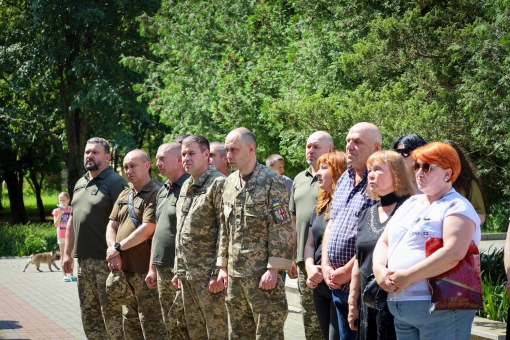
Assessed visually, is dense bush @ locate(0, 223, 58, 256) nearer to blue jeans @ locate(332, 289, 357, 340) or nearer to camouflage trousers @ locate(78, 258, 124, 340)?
camouflage trousers @ locate(78, 258, 124, 340)

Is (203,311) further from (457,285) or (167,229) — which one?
(457,285)

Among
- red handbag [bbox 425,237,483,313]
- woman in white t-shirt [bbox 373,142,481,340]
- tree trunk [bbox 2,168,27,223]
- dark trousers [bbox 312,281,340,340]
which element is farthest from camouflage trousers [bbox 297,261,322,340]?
tree trunk [bbox 2,168,27,223]

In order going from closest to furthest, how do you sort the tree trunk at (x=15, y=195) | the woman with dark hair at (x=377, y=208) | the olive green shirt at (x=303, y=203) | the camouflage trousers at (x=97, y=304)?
1. the woman with dark hair at (x=377, y=208)
2. the olive green shirt at (x=303, y=203)
3. the camouflage trousers at (x=97, y=304)
4. the tree trunk at (x=15, y=195)

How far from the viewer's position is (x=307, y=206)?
298 inches

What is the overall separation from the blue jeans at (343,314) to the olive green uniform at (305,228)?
117cm

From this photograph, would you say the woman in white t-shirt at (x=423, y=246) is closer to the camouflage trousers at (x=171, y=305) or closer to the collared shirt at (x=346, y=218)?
the collared shirt at (x=346, y=218)

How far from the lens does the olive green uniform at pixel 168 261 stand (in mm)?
7176

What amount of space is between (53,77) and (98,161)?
2145cm

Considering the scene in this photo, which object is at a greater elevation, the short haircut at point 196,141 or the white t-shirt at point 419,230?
the short haircut at point 196,141

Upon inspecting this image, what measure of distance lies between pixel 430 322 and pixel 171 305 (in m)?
3.38

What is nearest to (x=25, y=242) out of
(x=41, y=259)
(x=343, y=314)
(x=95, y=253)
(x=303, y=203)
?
(x=41, y=259)

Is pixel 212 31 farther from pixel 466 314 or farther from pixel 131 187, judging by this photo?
pixel 466 314

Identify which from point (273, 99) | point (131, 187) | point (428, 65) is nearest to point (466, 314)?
point (131, 187)

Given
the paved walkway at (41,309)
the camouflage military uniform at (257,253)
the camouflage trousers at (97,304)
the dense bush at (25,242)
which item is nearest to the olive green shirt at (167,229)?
the camouflage trousers at (97,304)
